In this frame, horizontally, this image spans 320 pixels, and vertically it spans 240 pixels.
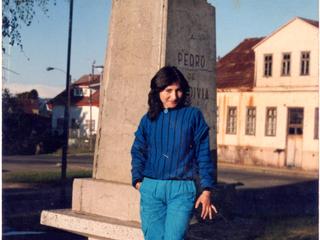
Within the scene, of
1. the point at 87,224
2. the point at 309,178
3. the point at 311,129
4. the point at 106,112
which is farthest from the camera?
the point at 311,129

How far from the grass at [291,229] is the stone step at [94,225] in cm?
246

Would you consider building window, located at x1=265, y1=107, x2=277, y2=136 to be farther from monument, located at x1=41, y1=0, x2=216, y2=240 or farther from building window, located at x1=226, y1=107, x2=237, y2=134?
monument, located at x1=41, y1=0, x2=216, y2=240

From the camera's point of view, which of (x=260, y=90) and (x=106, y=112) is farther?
(x=260, y=90)

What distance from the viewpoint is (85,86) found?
2434 inches

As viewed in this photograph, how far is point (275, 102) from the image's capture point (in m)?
33.1

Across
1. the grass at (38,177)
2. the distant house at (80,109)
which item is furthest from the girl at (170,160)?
the distant house at (80,109)

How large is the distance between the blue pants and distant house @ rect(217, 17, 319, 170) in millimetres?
26440

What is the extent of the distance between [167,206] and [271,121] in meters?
30.0

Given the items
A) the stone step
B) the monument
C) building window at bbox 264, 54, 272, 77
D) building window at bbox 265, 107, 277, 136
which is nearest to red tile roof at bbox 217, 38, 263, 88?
building window at bbox 264, 54, 272, 77

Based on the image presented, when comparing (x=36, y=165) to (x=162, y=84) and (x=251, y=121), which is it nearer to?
(x=251, y=121)

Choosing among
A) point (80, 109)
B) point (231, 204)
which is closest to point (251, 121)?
point (80, 109)

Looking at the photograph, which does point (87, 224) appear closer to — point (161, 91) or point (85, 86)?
point (161, 91)

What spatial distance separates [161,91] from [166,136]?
30cm

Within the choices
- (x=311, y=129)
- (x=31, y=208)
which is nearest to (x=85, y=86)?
(x=311, y=129)
